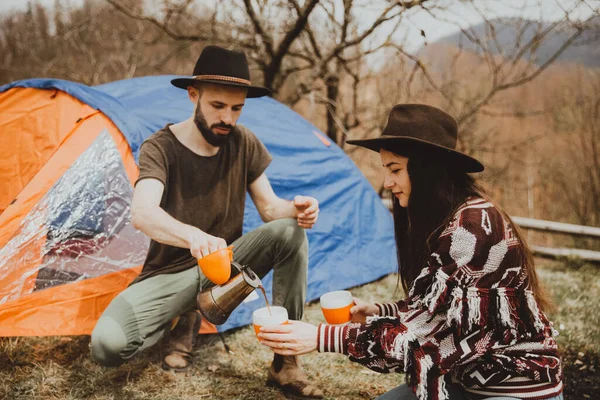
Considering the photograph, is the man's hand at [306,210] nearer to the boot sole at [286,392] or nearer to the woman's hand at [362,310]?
the woman's hand at [362,310]

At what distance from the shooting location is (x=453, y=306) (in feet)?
4.62

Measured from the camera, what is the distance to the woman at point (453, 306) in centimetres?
143

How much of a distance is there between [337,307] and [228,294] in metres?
0.44

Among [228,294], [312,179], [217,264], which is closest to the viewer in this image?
[217,264]

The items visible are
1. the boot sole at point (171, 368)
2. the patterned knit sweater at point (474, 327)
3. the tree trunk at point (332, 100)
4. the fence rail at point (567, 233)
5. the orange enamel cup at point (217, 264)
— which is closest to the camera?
the patterned knit sweater at point (474, 327)

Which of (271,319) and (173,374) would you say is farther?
(173,374)

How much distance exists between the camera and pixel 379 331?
4.99ft

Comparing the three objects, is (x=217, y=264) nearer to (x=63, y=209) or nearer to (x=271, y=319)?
(x=271, y=319)

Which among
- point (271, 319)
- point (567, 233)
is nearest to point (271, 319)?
point (271, 319)

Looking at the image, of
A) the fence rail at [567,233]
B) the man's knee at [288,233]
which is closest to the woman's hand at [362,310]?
the man's knee at [288,233]

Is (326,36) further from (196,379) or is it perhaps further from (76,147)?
(196,379)

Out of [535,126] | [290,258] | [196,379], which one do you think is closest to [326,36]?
[290,258]

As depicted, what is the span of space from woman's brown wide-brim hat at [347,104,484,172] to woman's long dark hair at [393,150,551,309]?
20 mm

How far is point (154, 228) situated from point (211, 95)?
703 millimetres
